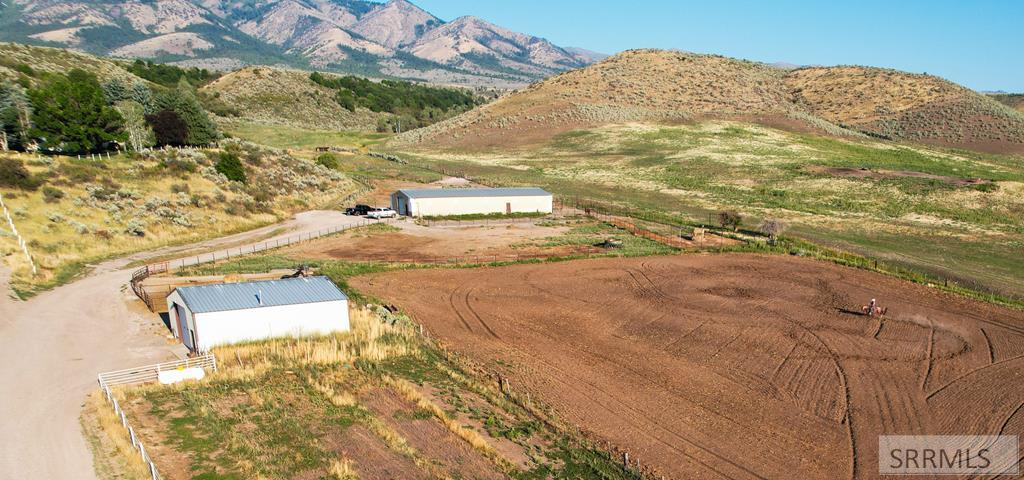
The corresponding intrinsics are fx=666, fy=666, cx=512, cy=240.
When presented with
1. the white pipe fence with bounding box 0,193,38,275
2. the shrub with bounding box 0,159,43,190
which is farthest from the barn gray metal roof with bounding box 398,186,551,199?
the white pipe fence with bounding box 0,193,38,275

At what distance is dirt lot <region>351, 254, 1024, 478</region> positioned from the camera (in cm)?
2283

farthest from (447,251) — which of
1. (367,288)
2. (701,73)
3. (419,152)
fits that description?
(701,73)

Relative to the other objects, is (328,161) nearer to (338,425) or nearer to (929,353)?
(338,425)

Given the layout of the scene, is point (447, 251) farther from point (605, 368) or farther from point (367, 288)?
point (605, 368)

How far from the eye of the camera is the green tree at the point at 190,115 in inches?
3246

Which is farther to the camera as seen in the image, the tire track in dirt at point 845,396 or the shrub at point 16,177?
the shrub at point 16,177

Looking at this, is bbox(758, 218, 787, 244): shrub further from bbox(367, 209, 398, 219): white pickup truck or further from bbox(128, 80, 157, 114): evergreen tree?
bbox(128, 80, 157, 114): evergreen tree

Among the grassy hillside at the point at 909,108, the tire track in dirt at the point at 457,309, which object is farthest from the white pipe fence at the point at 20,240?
the grassy hillside at the point at 909,108

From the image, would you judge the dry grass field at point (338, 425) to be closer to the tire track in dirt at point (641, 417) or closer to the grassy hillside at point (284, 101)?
the tire track in dirt at point (641, 417)

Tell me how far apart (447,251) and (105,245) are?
25149 millimetres

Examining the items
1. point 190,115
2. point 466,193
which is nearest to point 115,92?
point 190,115
